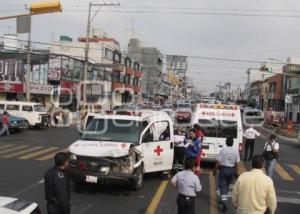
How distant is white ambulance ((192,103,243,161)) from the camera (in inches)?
736

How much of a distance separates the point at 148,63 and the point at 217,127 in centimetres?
10820

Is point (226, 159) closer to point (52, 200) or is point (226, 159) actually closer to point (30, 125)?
point (52, 200)

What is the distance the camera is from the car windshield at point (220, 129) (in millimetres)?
18812

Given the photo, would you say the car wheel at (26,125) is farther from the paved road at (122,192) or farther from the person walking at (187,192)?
the person walking at (187,192)

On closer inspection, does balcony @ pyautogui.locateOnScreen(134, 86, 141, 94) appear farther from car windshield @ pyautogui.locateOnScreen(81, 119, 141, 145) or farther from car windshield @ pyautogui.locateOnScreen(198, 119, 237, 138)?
car windshield @ pyautogui.locateOnScreen(81, 119, 141, 145)

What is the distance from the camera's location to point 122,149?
12602 millimetres

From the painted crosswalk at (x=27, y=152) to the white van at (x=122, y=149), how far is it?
5932 mm

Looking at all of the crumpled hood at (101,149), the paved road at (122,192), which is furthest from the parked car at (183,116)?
the crumpled hood at (101,149)

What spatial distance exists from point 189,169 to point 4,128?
950 inches

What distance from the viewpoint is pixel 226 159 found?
11586 mm

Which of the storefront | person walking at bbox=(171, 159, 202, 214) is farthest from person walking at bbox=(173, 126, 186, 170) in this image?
the storefront

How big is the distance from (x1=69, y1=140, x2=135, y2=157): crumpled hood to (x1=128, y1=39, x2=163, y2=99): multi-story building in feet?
340

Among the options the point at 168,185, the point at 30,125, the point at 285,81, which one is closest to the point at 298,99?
the point at 285,81

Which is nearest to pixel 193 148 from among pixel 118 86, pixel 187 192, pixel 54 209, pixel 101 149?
pixel 101 149
